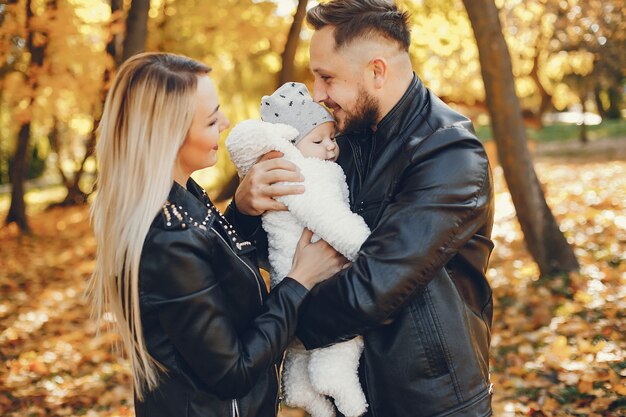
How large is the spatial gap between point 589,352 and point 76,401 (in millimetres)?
3968

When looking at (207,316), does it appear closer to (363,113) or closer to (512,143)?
(363,113)

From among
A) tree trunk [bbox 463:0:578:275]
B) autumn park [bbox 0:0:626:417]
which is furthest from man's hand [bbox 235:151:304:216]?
tree trunk [bbox 463:0:578:275]

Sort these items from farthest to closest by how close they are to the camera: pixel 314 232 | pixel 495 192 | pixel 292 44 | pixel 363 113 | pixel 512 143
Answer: pixel 495 192, pixel 292 44, pixel 512 143, pixel 363 113, pixel 314 232

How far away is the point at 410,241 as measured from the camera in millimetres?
1944

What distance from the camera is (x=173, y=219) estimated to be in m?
1.93

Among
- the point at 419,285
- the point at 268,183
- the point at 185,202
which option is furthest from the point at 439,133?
the point at 185,202

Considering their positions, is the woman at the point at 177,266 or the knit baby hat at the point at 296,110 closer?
the woman at the point at 177,266

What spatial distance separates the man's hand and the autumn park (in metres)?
1.11

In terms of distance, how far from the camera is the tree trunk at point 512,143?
605 cm

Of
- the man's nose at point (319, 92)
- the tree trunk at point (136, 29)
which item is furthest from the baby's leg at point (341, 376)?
the tree trunk at point (136, 29)

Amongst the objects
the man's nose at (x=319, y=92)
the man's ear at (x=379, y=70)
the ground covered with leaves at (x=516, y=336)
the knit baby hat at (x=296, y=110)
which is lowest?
the ground covered with leaves at (x=516, y=336)

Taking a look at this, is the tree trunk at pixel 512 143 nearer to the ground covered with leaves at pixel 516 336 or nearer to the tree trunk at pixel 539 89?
the ground covered with leaves at pixel 516 336

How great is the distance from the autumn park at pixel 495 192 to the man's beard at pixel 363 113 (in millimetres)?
897

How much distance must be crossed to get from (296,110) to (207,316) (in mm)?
891
